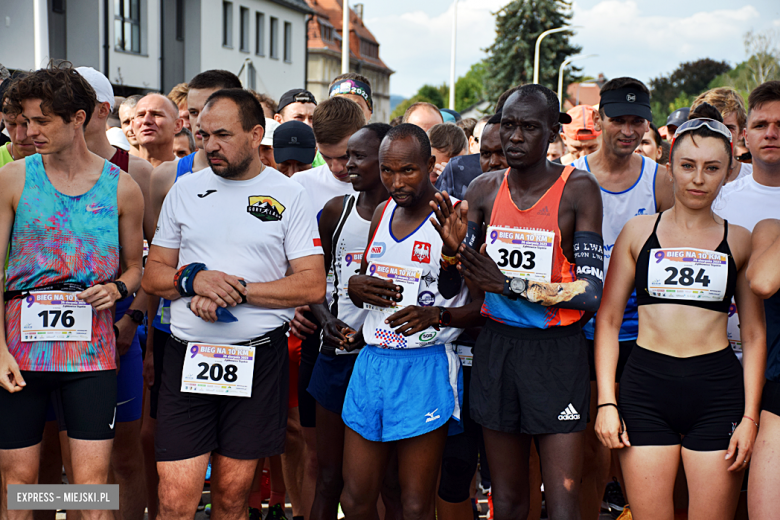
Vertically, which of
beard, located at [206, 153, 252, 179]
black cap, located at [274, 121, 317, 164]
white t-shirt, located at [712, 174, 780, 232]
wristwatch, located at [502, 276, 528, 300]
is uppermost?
black cap, located at [274, 121, 317, 164]

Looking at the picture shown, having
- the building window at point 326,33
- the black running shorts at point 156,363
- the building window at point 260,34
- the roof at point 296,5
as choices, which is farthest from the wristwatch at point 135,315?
the building window at point 326,33

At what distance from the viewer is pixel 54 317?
352cm

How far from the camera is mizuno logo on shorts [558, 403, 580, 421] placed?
11.0 feet

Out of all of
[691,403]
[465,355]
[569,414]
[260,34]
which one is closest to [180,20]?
[260,34]

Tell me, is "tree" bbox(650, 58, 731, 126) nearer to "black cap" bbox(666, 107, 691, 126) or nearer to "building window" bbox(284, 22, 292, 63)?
"building window" bbox(284, 22, 292, 63)

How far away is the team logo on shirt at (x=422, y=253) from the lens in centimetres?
353

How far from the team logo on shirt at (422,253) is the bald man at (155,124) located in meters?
2.76

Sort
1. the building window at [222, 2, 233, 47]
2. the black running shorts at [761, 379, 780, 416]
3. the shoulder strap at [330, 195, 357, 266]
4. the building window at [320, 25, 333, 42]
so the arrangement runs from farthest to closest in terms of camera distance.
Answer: the building window at [320, 25, 333, 42] → the building window at [222, 2, 233, 47] → the shoulder strap at [330, 195, 357, 266] → the black running shorts at [761, 379, 780, 416]

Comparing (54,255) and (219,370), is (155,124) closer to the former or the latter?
(54,255)

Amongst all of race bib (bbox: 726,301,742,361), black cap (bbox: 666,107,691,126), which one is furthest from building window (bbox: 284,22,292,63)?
race bib (bbox: 726,301,742,361)

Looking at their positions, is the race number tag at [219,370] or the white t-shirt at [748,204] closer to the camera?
the race number tag at [219,370]

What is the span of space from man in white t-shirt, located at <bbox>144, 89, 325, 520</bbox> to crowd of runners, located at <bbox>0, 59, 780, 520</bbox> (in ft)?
0.04

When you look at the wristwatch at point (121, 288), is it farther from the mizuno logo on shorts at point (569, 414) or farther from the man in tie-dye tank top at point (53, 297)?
the mizuno logo on shorts at point (569, 414)

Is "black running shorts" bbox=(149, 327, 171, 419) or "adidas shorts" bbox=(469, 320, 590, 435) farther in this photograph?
"black running shorts" bbox=(149, 327, 171, 419)
